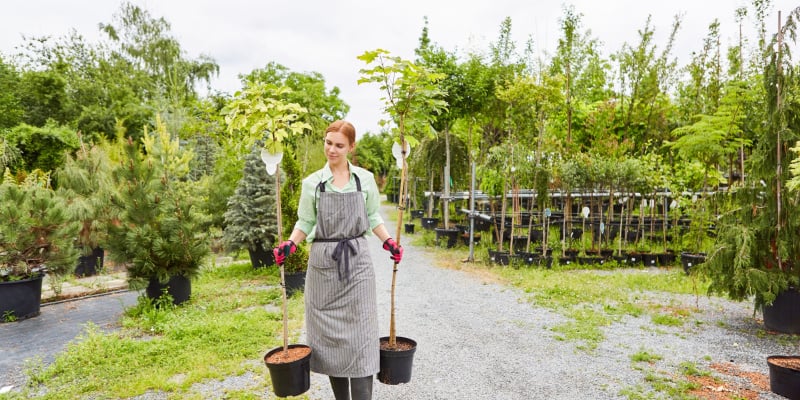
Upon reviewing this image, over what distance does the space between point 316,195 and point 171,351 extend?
2.64 meters

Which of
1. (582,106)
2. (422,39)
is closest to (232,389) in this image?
(422,39)

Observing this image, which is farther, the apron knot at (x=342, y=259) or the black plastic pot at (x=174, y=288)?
the black plastic pot at (x=174, y=288)

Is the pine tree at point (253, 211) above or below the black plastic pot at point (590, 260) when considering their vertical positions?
above

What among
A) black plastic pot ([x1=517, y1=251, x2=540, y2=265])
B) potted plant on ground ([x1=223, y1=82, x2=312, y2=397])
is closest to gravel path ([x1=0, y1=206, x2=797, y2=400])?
potted plant on ground ([x1=223, y1=82, x2=312, y2=397])

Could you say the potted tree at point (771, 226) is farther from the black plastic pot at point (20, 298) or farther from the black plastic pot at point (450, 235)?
the black plastic pot at point (20, 298)

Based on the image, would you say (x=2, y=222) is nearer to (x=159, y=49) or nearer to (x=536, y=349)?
(x=536, y=349)

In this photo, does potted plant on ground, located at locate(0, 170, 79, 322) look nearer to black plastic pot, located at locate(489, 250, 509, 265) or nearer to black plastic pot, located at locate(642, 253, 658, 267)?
black plastic pot, located at locate(489, 250, 509, 265)

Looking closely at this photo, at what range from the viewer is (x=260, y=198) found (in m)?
7.72

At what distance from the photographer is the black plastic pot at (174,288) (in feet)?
19.0

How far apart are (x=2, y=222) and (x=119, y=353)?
2.67m

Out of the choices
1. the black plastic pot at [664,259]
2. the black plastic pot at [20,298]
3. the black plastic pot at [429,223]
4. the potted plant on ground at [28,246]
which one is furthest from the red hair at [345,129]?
the black plastic pot at [429,223]

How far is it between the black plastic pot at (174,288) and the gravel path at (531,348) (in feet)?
8.27

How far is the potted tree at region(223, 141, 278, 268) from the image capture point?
783 cm

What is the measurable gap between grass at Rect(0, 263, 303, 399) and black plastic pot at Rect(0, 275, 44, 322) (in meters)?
1.16
